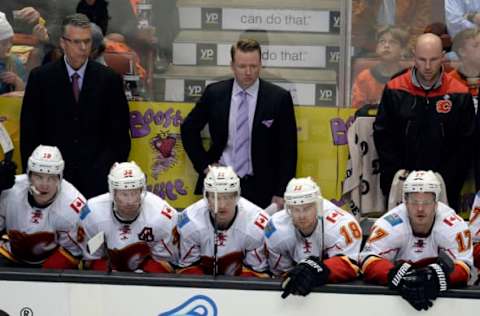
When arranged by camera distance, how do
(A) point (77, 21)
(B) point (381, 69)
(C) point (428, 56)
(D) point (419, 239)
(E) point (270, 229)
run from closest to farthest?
1. (D) point (419, 239)
2. (E) point (270, 229)
3. (C) point (428, 56)
4. (A) point (77, 21)
5. (B) point (381, 69)

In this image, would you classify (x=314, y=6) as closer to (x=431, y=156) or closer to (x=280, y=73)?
(x=280, y=73)

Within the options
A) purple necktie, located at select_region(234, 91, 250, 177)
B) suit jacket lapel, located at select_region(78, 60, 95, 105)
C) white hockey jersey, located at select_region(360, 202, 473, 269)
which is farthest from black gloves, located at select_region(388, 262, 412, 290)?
suit jacket lapel, located at select_region(78, 60, 95, 105)

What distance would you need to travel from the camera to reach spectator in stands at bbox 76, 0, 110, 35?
8320 millimetres

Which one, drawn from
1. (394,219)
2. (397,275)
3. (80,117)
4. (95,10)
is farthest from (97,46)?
(397,275)

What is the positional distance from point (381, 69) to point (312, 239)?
160cm

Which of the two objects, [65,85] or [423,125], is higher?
[65,85]

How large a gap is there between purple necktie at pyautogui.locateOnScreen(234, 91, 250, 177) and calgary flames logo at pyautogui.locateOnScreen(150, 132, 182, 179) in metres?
0.60

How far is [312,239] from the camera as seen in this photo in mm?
7109

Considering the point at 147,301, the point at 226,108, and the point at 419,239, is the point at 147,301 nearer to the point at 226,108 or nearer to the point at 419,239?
the point at 419,239

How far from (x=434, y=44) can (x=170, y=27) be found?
170cm

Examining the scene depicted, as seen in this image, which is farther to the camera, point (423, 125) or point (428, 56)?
point (423, 125)

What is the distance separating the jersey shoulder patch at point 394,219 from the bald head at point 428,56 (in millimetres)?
1011

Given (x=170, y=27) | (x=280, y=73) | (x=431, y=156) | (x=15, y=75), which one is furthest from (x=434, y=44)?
(x=15, y=75)

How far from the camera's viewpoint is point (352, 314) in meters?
6.33
